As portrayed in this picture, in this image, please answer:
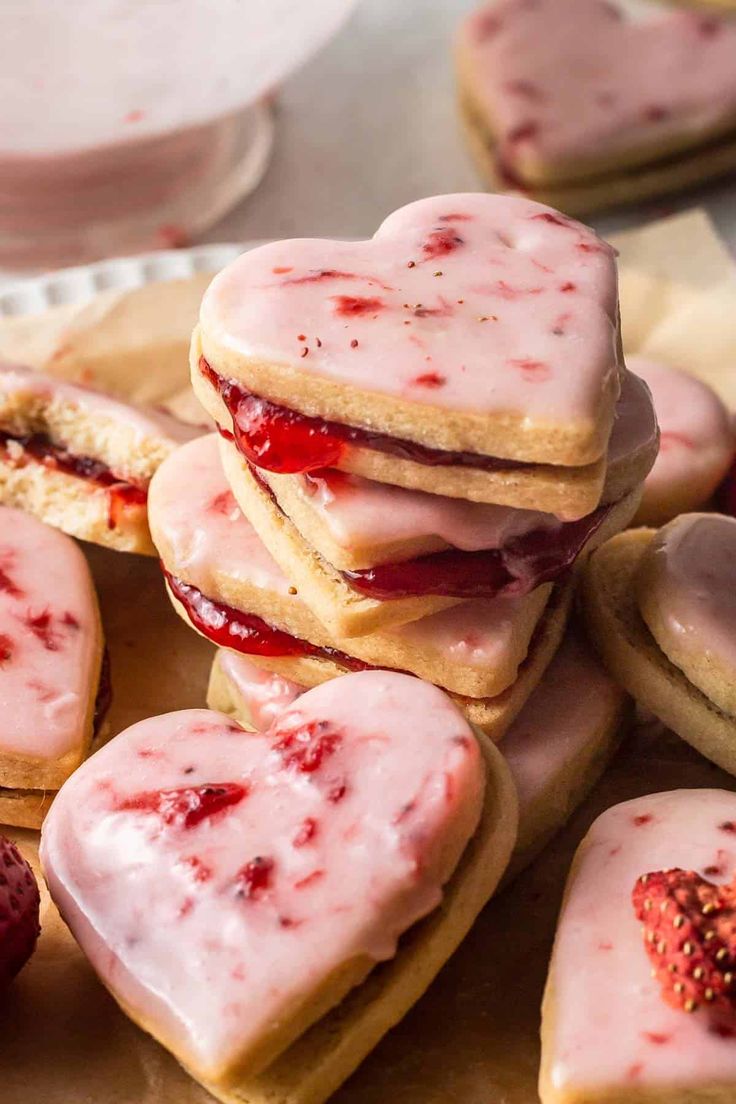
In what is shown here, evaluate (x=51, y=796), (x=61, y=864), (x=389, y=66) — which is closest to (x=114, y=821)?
(x=61, y=864)

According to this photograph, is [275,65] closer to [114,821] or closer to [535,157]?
[535,157]

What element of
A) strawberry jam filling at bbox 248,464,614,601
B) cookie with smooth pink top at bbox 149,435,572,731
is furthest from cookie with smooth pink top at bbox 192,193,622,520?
cookie with smooth pink top at bbox 149,435,572,731

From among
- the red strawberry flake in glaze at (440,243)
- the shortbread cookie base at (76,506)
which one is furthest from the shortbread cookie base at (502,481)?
the shortbread cookie base at (76,506)

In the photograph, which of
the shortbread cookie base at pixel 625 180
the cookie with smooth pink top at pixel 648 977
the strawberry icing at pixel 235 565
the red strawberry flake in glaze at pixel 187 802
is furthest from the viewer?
the shortbread cookie base at pixel 625 180

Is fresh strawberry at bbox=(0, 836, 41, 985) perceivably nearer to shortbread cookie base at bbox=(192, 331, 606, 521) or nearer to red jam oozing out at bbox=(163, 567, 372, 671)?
red jam oozing out at bbox=(163, 567, 372, 671)

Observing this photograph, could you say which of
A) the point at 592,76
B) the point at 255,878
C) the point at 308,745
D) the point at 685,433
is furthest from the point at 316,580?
the point at 592,76

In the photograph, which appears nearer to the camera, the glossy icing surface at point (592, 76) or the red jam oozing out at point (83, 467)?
the red jam oozing out at point (83, 467)

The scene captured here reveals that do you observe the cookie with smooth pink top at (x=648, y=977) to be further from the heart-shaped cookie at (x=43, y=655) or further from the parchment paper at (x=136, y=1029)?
the heart-shaped cookie at (x=43, y=655)
